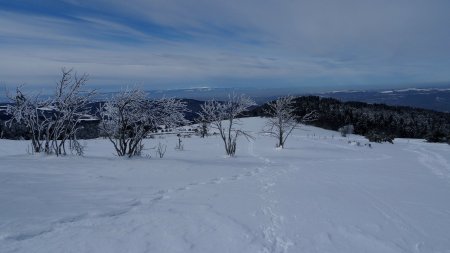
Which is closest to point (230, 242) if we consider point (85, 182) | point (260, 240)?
point (260, 240)

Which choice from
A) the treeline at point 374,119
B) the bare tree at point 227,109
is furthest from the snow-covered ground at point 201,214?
the treeline at point 374,119

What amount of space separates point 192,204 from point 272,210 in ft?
5.27

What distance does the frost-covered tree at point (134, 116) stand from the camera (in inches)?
632

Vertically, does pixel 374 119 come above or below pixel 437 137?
below

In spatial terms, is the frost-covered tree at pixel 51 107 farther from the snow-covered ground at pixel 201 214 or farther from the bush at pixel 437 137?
the bush at pixel 437 137

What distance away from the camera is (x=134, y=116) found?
53.9 feet

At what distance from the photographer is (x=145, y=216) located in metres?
5.70

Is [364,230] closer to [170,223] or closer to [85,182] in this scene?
[170,223]

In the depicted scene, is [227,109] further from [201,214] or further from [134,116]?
[201,214]

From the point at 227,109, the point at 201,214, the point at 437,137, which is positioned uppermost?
the point at 227,109

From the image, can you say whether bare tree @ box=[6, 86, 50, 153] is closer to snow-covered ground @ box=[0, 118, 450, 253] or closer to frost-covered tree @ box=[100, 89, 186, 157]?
frost-covered tree @ box=[100, 89, 186, 157]

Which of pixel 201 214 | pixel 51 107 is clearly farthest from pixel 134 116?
pixel 201 214

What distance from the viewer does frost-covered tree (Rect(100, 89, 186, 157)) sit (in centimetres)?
1606

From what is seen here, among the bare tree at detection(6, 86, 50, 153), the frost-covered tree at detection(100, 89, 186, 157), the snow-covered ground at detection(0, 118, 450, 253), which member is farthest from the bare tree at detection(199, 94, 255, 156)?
the snow-covered ground at detection(0, 118, 450, 253)
